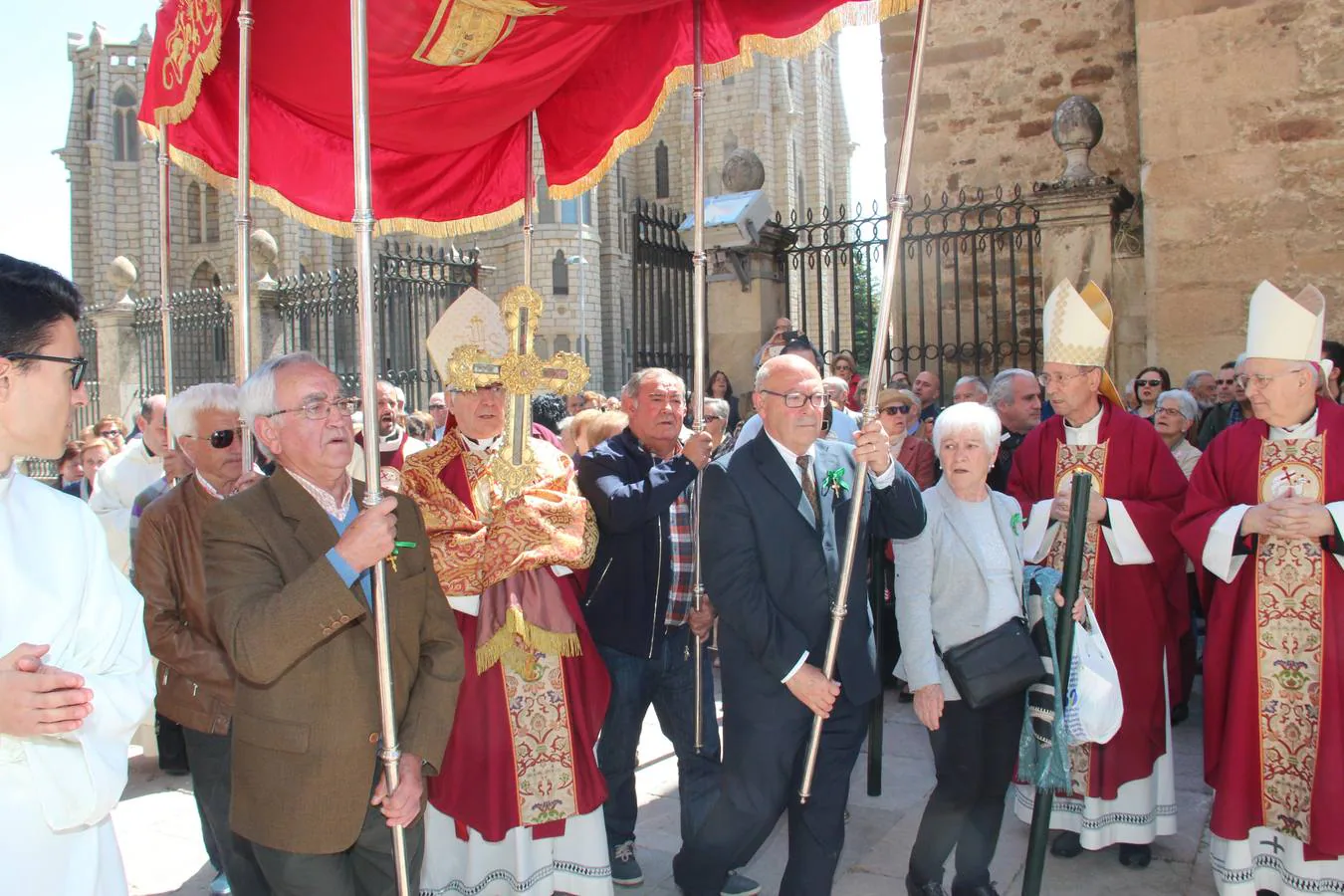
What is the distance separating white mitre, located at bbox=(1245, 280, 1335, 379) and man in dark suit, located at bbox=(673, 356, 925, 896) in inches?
57.4

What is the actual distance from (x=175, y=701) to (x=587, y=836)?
1.50m

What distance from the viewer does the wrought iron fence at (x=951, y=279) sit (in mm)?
9094

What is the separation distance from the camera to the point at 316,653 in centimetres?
270

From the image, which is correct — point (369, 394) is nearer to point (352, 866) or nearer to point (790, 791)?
point (352, 866)

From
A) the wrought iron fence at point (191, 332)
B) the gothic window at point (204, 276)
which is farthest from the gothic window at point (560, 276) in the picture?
the wrought iron fence at point (191, 332)

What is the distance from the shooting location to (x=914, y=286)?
11.4 meters

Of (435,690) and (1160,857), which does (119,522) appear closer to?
(435,690)

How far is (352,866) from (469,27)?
3011 mm


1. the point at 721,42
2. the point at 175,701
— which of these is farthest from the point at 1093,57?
the point at 175,701

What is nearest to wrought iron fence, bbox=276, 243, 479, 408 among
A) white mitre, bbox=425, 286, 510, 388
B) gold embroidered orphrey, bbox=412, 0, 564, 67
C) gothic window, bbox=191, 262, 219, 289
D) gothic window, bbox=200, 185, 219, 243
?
gold embroidered orphrey, bbox=412, 0, 564, 67

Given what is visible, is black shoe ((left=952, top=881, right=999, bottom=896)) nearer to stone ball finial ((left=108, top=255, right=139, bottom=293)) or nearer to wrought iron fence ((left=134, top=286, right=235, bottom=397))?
wrought iron fence ((left=134, top=286, right=235, bottom=397))

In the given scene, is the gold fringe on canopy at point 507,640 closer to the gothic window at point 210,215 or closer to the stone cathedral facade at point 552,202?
the stone cathedral facade at point 552,202

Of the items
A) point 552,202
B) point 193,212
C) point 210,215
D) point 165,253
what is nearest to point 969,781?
point 165,253

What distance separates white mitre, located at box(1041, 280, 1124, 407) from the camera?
165 inches
